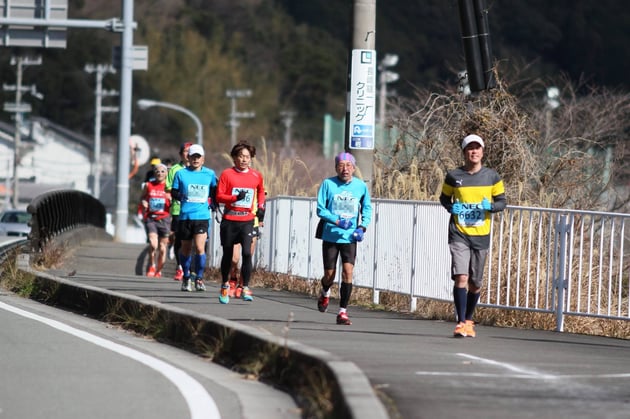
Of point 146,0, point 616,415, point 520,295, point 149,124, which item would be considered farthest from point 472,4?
point 146,0

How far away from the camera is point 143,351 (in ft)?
33.5

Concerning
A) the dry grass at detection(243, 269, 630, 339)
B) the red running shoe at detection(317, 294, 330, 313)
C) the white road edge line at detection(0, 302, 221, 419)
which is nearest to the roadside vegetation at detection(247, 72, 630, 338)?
the dry grass at detection(243, 269, 630, 339)

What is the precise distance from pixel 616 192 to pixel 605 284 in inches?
155

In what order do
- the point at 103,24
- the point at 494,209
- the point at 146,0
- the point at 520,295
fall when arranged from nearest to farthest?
the point at 494,209 < the point at 520,295 < the point at 103,24 < the point at 146,0

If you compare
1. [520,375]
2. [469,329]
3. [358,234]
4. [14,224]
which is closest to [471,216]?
[469,329]

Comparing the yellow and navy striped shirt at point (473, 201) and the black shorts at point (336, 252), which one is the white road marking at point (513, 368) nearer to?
the yellow and navy striped shirt at point (473, 201)

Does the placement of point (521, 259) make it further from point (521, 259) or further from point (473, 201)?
point (473, 201)

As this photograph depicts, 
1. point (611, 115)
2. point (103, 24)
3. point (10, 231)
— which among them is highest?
point (103, 24)

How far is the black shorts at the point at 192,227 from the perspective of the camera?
1441cm

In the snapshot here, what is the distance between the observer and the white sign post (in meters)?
15.0

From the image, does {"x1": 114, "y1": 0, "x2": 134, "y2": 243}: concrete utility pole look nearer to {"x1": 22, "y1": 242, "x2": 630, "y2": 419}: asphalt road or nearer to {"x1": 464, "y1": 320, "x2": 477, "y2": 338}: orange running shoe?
{"x1": 22, "y1": 242, "x2": 630, "y2": 419}: asphalt road

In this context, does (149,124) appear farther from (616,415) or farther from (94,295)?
(616,415)

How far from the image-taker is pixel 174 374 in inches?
353

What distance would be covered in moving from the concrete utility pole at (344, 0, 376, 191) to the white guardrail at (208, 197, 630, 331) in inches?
32.7
